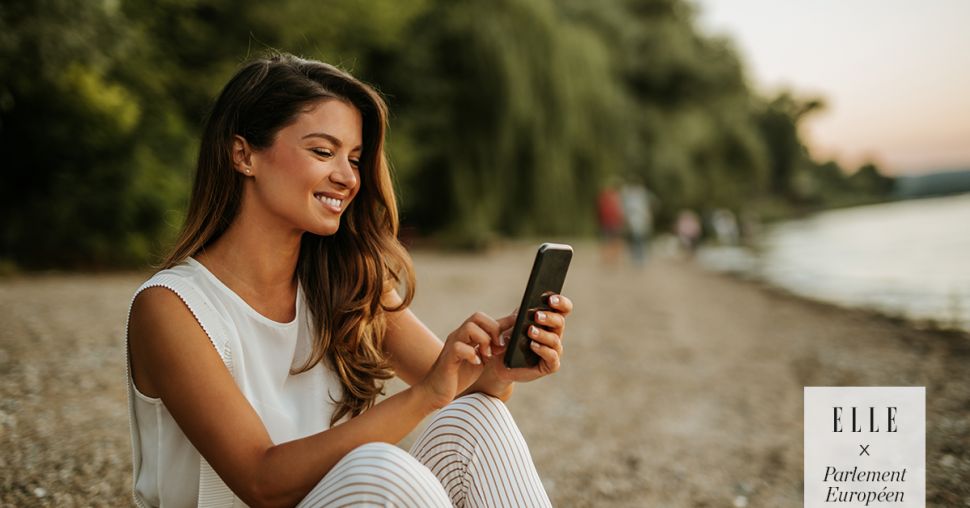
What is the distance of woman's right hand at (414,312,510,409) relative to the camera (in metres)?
1.64

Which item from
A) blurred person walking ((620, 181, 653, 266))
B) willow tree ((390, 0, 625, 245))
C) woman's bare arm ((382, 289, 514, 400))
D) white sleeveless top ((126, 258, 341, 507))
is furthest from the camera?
blurred person walking ((620, 181, 653, 266))

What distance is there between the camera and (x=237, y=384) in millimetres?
1664

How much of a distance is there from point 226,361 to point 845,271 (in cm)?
1405

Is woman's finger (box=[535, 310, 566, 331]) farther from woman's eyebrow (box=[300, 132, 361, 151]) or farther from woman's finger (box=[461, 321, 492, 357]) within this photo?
woman's eyebrow (box=[300, 132, 361, 151])

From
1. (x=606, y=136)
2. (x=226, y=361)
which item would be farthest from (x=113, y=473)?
(x=606, y=136)

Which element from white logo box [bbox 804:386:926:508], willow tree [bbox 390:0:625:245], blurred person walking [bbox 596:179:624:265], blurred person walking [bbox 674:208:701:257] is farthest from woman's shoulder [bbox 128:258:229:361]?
blurred person walking [bbox 674:208:701:257]

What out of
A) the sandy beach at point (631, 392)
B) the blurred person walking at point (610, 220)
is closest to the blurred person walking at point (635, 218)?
the blurred person walking at point (610, 220)

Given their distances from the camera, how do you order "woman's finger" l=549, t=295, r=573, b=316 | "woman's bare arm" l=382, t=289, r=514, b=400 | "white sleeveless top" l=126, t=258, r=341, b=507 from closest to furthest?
"white sleeveless top" l=126, t=258, r=341, b=507, "woman's finger" l=549, t=295, r=573, b=316, "woman's bare arm" l=382, t=289, r=514, b=400

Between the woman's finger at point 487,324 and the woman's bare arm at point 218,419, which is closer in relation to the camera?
the woman's bare arm at point 218,419

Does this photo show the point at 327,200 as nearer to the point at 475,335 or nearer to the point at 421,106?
the point at 475,335

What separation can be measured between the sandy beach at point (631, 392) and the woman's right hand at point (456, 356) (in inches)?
66.9

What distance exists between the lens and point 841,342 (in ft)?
23.5

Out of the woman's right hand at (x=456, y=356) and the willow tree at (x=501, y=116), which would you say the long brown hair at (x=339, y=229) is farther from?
the willow tree at (x=501, y=116)

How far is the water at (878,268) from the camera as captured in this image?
9125 mm
